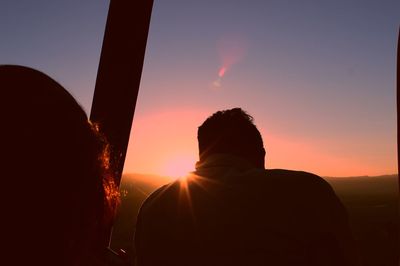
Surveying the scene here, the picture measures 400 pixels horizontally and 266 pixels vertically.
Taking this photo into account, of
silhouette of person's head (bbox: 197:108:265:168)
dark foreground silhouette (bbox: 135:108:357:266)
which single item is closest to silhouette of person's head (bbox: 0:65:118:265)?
dark foreground silhouette (bbox: 135:108:357:266)

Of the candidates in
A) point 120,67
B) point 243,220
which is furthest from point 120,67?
point 243,220

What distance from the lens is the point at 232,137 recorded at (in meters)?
1.67

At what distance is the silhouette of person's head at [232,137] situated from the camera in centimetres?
165

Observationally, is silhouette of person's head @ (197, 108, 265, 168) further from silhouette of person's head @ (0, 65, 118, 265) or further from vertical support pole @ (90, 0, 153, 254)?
silhouette of person's head @ (0, 65, 118, 265)

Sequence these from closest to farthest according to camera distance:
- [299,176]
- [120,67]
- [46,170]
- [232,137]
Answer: [46,170]
[299,176]
[120,67]
[232,137]

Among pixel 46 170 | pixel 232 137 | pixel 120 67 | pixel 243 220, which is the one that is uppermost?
pixel 120 67

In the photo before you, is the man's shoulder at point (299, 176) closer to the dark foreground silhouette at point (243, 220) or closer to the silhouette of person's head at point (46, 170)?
the dark foreground silhouette at point (243, 220)

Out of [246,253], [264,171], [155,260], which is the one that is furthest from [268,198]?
[155,260]

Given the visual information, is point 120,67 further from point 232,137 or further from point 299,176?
point 299,176

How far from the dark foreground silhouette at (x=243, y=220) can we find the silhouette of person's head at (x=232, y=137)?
0.15ft

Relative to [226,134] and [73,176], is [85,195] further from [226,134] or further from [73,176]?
[226,134]

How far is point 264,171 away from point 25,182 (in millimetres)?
1111

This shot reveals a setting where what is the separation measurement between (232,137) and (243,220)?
37 cm

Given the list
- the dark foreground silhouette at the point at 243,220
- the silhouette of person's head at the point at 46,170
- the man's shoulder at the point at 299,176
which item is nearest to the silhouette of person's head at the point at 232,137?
the dark foreground silhouette at the point at 243,220
